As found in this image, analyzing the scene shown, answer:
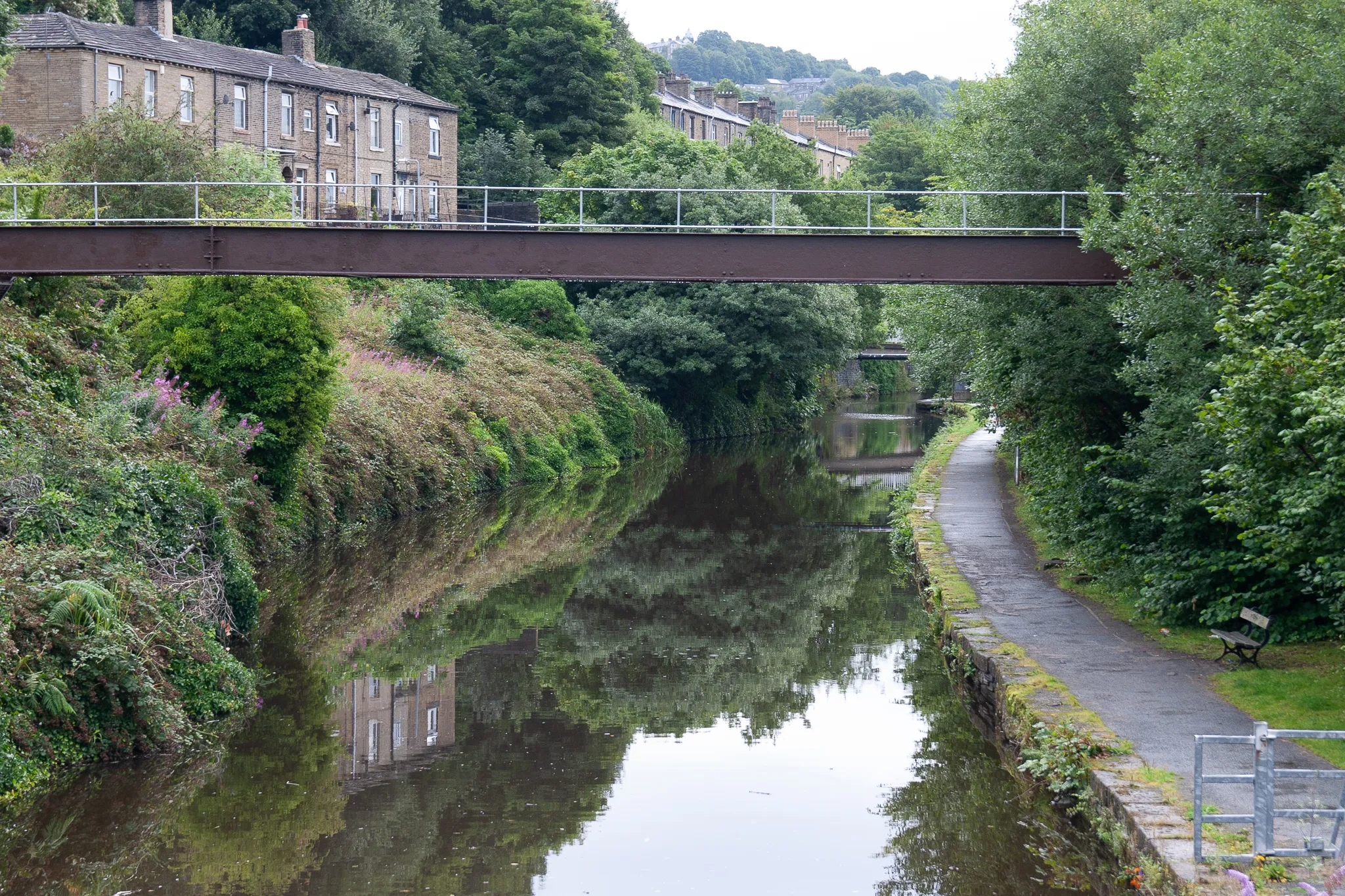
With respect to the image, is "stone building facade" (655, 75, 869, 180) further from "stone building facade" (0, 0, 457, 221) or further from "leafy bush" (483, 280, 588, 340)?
"leafy bush" (483, 280, 588, 340)

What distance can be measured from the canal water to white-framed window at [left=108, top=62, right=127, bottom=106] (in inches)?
777

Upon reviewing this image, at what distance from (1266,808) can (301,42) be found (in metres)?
45.7

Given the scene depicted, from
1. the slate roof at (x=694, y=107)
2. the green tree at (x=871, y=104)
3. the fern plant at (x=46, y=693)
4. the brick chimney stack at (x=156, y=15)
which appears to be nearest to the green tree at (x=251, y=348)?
the fern plant at (x=46, y=693)

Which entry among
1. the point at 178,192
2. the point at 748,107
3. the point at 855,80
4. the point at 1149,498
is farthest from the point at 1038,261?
the point at 855,80

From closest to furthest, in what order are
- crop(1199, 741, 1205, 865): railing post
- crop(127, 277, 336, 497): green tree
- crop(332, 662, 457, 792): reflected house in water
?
crop(1199, 741, 1205, 865): railing post → crop(332, 662, 457, 792): reflected house in water → crop(127, 277, 336, 497): green tree

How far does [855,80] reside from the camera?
195625mm

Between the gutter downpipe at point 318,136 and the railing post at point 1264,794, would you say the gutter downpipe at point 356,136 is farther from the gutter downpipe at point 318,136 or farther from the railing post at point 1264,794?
the railing post at point 1264,794

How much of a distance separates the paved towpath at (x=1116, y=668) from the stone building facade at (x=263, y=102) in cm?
1857

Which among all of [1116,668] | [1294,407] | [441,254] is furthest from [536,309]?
[1294,407]

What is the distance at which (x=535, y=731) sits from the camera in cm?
1394

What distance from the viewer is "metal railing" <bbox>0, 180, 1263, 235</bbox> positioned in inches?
736

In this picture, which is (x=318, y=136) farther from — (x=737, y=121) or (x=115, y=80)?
(x=737, y=121)

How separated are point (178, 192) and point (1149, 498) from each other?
2037cm

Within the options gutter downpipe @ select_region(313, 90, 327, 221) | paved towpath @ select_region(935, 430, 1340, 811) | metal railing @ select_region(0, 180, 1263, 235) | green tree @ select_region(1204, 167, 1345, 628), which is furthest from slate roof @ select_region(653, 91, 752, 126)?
green tree @ select_region(1204, 167, 1345, 628)
